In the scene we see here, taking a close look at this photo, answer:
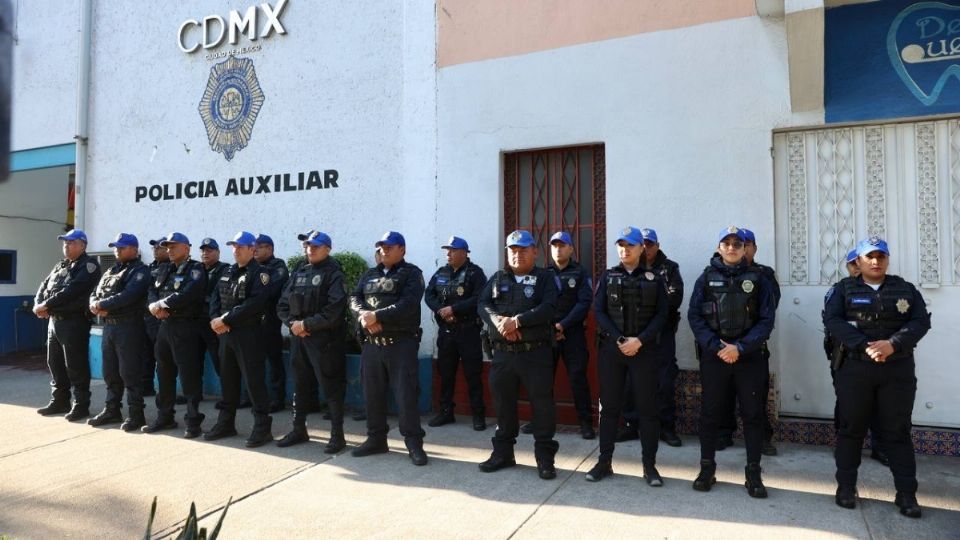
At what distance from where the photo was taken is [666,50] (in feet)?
20.5

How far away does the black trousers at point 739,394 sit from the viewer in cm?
437

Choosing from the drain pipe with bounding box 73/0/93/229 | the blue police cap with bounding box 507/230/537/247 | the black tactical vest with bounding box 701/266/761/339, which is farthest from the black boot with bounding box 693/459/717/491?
the drain pipe with bounding box 73/0/93/229

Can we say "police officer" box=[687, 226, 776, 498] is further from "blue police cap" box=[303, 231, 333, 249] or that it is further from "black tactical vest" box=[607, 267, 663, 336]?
"blue police cap" box=[303, 231, 333, 249]

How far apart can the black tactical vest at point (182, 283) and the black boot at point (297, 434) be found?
1.66 metres

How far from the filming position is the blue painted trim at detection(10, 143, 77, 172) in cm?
1017

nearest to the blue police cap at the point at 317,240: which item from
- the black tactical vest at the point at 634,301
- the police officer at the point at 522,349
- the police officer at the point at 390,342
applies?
the police officer at the point at 390,342

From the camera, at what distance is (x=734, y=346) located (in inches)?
170

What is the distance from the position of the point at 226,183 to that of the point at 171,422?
12.2 ft

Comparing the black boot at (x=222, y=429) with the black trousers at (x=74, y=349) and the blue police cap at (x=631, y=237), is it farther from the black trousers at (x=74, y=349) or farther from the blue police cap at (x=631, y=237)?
the blue police cap at (x=631, y=237)

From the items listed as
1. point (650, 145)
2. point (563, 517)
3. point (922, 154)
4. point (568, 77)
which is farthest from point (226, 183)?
point (922, 154)

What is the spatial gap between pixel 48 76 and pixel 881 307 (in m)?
12.3

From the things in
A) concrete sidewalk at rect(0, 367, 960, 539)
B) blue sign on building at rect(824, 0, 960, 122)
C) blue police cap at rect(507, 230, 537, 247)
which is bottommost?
concrete sidewalk at rect(0, 367, 960, 539)

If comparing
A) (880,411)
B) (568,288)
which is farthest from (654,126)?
(880,411)

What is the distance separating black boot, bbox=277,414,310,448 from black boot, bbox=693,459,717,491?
11.5 ft
